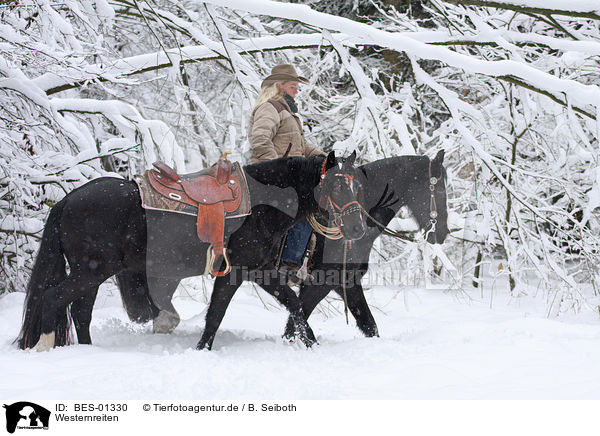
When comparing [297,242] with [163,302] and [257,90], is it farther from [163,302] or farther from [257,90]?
[257,90]

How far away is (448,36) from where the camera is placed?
5.03m

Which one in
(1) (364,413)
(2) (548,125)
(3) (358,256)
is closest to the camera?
(1) (364,413)

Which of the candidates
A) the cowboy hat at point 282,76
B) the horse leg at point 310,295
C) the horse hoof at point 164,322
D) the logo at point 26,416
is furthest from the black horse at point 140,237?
the logo at point 26,416

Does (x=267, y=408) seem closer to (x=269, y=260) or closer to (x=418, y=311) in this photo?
(x=269, y=260)

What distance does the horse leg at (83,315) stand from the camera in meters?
4.32

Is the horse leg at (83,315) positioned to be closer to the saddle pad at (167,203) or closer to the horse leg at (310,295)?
the saddle pad at (167,203)

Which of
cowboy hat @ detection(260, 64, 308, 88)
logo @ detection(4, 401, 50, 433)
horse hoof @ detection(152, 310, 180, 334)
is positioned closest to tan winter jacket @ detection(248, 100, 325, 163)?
cowboy hat @ detection(260, 64, 308, 88)

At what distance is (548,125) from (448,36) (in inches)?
180

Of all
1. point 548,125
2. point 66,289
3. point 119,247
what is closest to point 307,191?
point 119,247

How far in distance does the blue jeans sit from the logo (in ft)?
7.59

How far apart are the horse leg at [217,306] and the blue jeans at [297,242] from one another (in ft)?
1.98

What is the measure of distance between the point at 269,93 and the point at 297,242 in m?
1.39

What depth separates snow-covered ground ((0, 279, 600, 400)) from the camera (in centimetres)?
293

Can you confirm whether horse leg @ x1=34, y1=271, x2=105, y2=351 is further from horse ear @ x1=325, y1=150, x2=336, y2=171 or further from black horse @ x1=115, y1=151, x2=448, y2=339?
horse ear @ x1=325, y1=150, x2=336, y2=171
